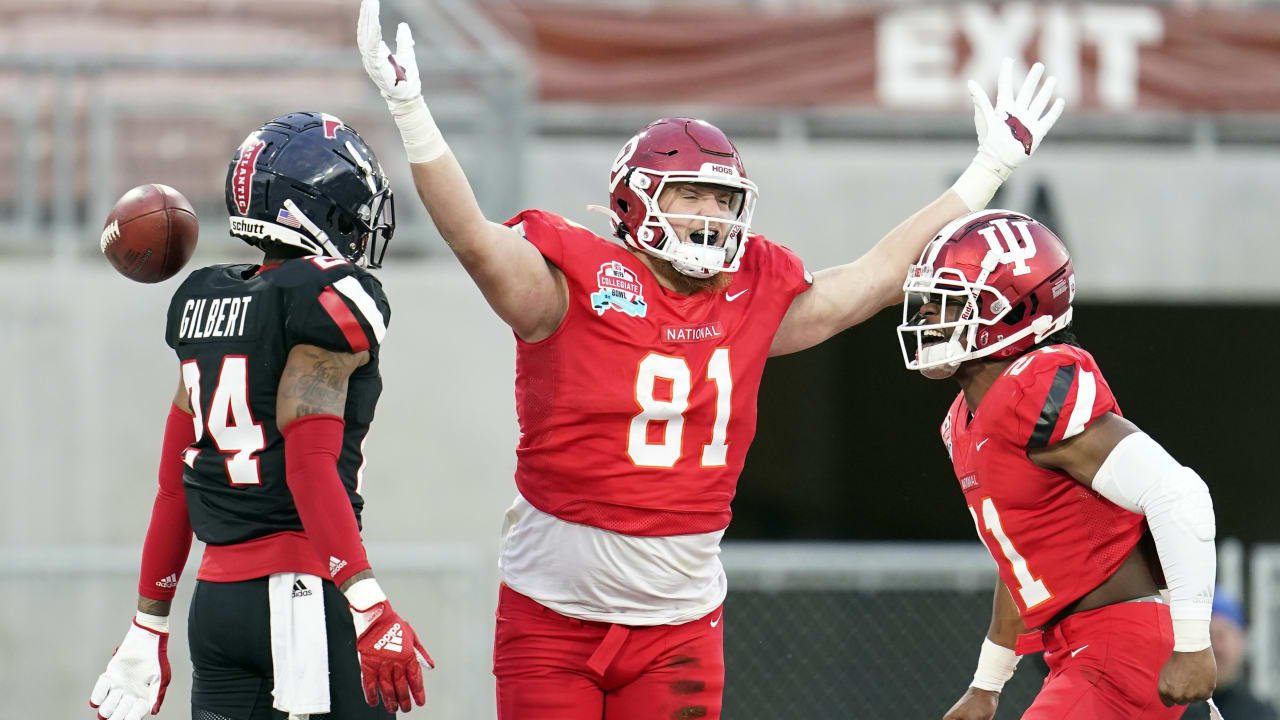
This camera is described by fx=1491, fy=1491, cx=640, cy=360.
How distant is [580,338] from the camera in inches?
148

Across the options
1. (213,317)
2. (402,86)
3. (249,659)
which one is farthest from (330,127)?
(249,659)

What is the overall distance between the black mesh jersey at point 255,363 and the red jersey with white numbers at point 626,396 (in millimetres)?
485

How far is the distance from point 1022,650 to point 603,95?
6538 mm

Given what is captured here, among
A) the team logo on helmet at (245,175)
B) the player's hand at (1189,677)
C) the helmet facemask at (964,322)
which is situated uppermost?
the team logo on helmet at (245,175)

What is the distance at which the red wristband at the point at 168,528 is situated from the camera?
379 centimetres

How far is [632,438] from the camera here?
379 cm

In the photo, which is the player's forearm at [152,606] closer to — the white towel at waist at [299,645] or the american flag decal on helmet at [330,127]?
the white towel at waist at [299,645]

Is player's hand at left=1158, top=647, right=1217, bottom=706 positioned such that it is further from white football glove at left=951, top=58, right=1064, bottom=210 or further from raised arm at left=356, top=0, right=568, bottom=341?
raised arm at left=356, top=0, right=568, bottom=341

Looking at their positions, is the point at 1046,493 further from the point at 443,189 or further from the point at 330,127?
the point at 330,127

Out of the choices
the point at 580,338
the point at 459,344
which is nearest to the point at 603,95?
the point at 459,344

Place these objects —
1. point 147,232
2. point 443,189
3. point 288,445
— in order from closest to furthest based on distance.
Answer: point 288,445, point 443,189, point 147,232

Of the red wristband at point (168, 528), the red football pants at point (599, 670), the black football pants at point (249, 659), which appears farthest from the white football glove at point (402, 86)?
the red football pants at point (599, 670)

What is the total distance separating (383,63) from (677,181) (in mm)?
838

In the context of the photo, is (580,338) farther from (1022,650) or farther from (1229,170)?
(1229,170)
